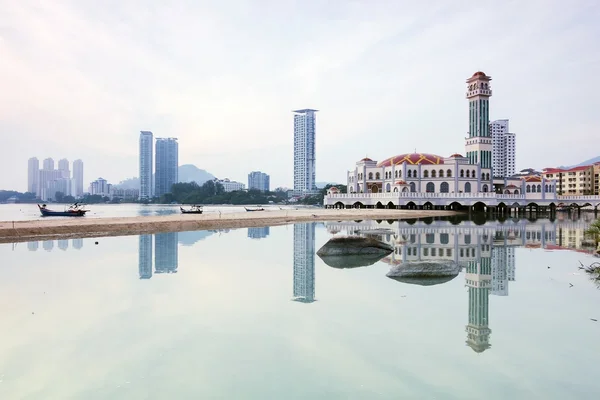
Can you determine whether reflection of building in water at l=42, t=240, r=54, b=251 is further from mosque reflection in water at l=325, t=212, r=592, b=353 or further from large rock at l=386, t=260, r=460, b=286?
large rock at l=386, t=260, r=460, b=286

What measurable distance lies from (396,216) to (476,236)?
25260 mm

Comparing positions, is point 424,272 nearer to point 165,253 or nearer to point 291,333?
point 291,333

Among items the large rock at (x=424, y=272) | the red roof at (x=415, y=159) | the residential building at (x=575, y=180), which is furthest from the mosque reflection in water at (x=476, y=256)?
the residential building at (x=575, y=180)

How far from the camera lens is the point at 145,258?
20.8 metres

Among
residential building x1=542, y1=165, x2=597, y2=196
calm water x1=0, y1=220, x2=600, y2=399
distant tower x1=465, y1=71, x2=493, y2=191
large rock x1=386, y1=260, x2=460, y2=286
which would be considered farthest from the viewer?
residential building x1=542, y1=165, x2=597, y2=196

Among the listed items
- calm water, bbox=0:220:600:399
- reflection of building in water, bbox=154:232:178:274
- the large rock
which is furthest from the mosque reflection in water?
reflection of building in water, bbox=154:232:178:274

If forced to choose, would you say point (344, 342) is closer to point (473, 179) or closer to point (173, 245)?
point (173, 245)

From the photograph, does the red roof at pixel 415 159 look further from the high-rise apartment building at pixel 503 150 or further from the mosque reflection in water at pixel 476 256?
the high-rise apartment building at pixel 503 150

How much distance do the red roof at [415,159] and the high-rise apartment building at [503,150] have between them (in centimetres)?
10551

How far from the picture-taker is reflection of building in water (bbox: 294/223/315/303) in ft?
44.3

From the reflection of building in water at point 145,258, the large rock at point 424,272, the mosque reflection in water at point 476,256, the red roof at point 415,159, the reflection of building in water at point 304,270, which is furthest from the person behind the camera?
the red roof at point 415,159

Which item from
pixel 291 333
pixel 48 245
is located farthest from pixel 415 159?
pixel 291 333

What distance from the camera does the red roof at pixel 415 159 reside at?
260 feet

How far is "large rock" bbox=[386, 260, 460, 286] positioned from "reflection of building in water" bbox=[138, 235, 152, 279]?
9169 millimetres
